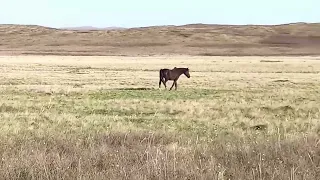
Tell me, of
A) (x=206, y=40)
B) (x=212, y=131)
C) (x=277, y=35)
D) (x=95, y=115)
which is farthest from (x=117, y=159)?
(x=277, y=35)

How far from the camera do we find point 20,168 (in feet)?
22.1

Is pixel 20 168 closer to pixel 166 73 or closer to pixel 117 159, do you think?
pixel 117 159

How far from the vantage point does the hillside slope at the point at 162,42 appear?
11581 cm

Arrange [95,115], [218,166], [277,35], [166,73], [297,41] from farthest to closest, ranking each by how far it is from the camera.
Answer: [277,35]
[297,41]
[166,73]
[95,115]
[218,166]

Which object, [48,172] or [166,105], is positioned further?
[166,105]

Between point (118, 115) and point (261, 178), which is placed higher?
point (261, 178)

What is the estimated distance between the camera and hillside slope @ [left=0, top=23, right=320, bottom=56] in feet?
A: 380

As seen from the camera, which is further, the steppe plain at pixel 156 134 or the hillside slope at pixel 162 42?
the hillside slope at pixel 162 42

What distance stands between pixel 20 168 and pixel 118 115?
11.6 meters

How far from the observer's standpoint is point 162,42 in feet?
450

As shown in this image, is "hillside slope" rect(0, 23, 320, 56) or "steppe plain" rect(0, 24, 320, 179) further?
"hillside slope" rect(0, 23, 320, 56)

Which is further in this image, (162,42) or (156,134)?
(162,42)

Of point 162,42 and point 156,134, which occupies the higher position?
point 156,134

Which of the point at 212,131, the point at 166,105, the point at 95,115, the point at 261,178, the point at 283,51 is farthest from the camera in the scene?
the point at 283,51
